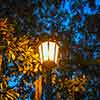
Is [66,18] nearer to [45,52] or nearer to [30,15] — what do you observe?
[30,15]

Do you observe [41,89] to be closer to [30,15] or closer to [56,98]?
[56,98]

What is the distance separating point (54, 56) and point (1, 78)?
85.4 inches

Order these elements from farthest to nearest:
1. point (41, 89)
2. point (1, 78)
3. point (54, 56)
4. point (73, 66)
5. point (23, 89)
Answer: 1. point (73, 66)
2. point (23, 89)
3. point (1, 78)
4. point (41, 89)
5. point (54, 56)

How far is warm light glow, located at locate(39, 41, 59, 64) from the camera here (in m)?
5.87

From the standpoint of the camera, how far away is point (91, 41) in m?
9.55

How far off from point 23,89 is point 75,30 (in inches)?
75.9

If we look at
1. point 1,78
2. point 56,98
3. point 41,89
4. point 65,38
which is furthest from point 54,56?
point 65,38

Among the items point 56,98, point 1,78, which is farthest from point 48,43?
point 56,98

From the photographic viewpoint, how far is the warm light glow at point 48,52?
19.2ft

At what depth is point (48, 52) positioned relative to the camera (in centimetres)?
591

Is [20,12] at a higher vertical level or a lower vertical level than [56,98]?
higher

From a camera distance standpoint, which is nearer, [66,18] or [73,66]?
[73,66]

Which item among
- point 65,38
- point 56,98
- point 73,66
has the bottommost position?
point 56,98

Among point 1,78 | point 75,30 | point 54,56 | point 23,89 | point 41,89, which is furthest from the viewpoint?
point 75,30
